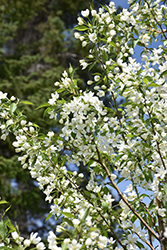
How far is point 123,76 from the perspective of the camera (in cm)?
146

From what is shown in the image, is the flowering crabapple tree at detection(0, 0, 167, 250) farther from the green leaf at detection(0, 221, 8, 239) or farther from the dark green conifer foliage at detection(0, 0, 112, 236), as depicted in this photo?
the dark green conifer foliage at detection(0, 0, 112, 236)

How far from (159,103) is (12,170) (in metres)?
4.75

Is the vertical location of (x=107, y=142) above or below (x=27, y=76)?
below

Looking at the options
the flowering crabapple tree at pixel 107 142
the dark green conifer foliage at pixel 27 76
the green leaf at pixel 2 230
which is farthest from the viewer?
the dark green conifer foliage at pixel 27 76

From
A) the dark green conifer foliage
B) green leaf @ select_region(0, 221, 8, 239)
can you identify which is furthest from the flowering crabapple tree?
the dark green conifer foliage

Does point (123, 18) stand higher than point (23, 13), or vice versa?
point (23, 13)

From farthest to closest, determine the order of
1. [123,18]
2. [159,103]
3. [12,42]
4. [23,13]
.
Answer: [12,42], [23,13], [123,18], [159,103]

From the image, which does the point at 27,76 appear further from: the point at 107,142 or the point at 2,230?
the point at 2,230

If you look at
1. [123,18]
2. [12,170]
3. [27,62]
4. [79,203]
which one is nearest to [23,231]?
[12,170]

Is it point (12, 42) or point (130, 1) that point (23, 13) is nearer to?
point (12, 42)

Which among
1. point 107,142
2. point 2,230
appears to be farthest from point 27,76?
point 2,230

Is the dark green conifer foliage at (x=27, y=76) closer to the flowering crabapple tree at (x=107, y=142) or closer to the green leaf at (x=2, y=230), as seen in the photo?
the flowering crabapple tree at (x=107, y=142)

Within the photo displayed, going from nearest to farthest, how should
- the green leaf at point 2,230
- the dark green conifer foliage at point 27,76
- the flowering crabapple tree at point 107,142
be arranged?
the green leaf at point 2,230
the flowering crabapple tree at point 107,142
the dark green conifer foliage at point 27,76

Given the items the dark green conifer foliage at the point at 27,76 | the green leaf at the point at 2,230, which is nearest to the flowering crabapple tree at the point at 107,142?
the green leaf at the point at 2,230
